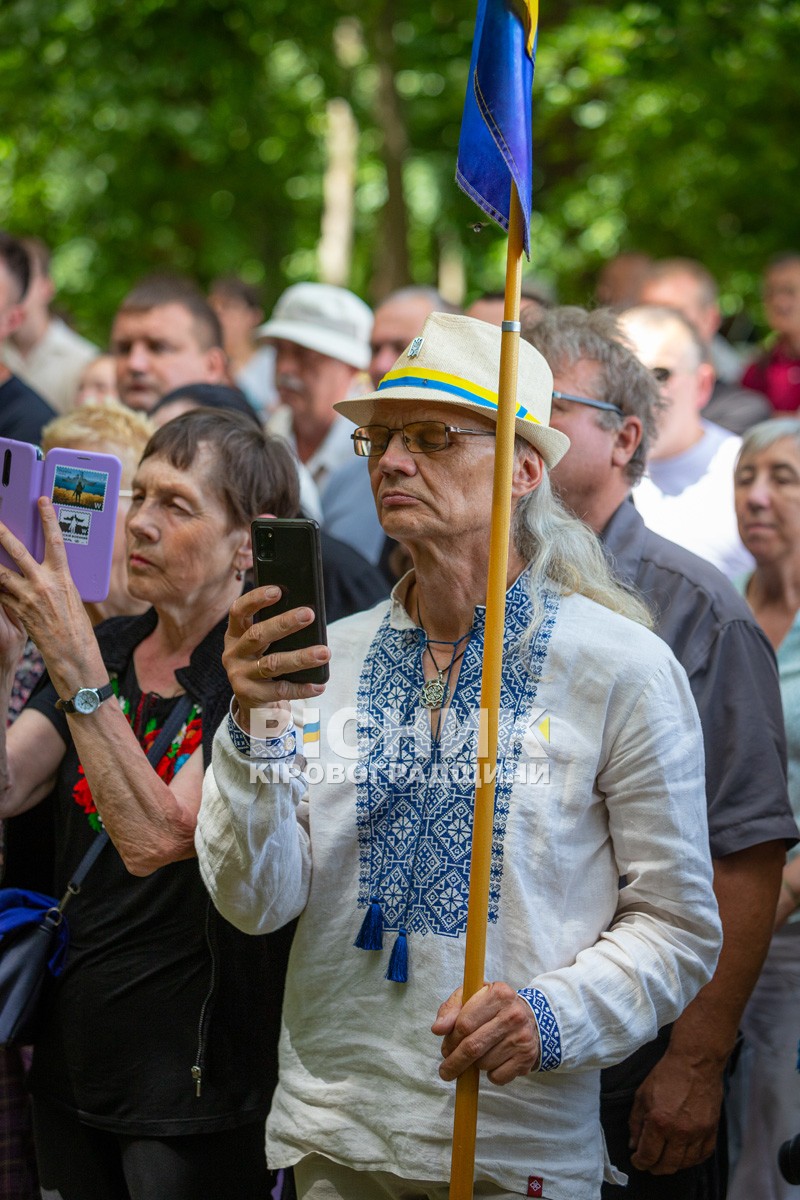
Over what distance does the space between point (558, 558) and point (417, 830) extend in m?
0.61

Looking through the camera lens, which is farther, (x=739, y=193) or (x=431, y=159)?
(x=431, y=159)

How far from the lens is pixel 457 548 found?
2.79 meters

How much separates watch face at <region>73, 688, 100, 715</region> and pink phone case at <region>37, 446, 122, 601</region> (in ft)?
0.96

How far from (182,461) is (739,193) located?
9.23 metres

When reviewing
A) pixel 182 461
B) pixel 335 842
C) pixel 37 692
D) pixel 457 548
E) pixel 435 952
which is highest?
pixel 182 461

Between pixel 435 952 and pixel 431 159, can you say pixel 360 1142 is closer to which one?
pixel 435 952

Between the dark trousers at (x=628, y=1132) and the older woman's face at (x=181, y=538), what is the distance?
1.37m

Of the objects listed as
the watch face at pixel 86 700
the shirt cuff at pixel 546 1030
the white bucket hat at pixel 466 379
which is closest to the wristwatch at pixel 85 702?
the watch face at pixel 86 700

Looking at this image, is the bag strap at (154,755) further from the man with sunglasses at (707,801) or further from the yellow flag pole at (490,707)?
the man with sunglasses at (707,801)

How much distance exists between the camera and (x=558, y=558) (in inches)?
114

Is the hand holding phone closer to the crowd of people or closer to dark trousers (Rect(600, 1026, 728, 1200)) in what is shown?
the crowd of people

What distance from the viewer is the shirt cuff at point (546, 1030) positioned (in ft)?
7.92

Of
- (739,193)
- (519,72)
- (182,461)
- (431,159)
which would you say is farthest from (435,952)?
(431,159)

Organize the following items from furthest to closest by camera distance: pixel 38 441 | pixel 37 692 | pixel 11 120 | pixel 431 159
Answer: pixel 431 159 < pixel 11 120 < pixel 38 441 < pixel 37 692
